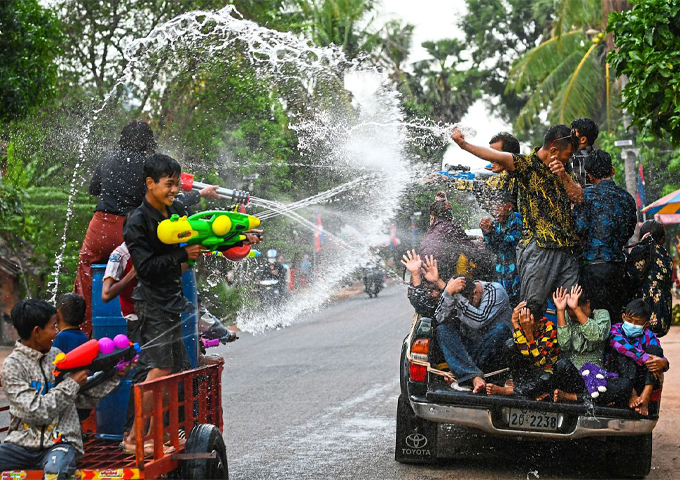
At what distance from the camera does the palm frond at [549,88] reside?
3088 cm

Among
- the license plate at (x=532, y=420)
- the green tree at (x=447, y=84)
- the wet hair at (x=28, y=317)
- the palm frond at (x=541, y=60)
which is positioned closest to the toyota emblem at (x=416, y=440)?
the license plate at (x=532, y=420)

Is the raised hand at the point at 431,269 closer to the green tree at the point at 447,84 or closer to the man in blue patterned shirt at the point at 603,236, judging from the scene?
the man in blue patterned shirt at the point at 603,236

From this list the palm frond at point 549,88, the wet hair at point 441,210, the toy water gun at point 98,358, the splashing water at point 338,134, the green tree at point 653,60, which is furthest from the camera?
the palm frond at point 549,88

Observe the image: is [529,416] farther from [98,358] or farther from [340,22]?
[340,22]

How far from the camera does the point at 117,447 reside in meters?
5.18

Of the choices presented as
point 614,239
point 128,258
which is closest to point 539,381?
point 614,239

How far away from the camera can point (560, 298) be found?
6.47 metres

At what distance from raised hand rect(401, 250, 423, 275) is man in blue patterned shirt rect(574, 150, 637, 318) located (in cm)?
116

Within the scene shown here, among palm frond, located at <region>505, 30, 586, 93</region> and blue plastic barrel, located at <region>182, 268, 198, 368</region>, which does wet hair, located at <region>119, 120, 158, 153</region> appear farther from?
palm frond, located at <region>505, 30, 586, 93</region>

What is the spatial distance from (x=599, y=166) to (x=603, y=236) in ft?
1.75

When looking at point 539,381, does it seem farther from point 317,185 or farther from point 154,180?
point 317,185

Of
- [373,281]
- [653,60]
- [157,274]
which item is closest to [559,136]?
[653,60]

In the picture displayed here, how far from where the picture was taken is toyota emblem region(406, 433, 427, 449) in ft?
22.3

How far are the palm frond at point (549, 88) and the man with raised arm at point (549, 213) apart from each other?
970 inches
